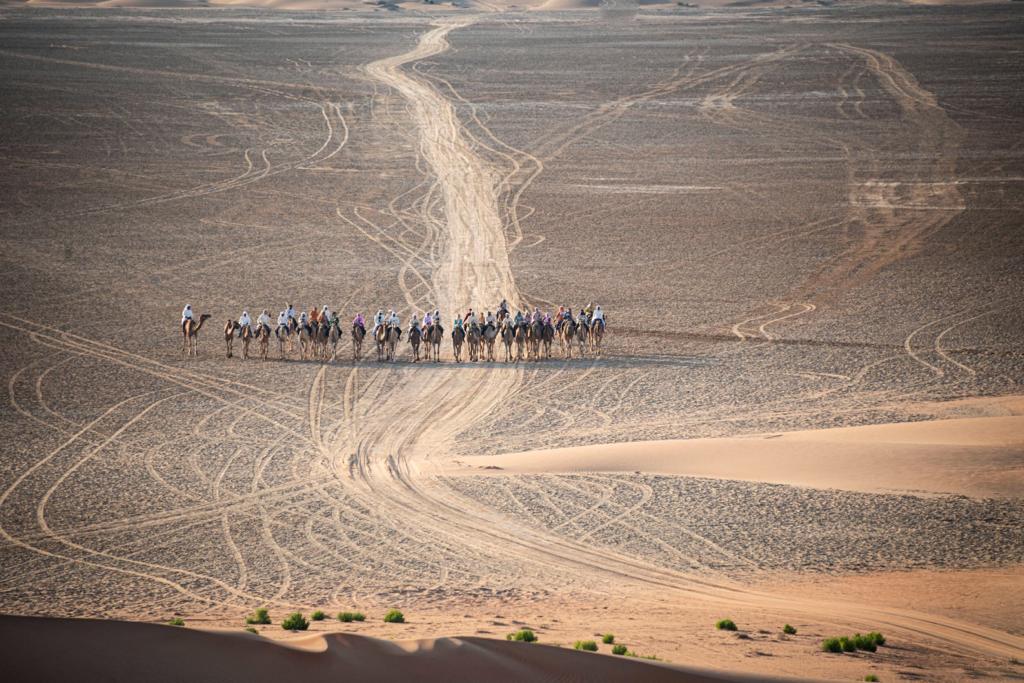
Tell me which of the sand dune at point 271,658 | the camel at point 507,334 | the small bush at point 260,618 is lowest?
the small bush at point 260,618

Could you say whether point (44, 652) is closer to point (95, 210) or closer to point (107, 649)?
point (107, 649)

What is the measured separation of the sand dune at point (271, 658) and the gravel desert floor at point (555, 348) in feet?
7.86

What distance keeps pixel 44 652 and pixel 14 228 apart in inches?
1630

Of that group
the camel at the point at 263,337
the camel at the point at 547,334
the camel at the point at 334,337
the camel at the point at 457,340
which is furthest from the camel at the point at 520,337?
the camel at the point at 263,337

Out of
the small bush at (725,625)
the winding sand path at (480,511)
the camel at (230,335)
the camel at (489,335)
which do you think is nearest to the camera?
the small bush at (725,625)

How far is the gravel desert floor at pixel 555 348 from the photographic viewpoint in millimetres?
17891

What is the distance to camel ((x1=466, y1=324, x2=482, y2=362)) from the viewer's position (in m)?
34.3

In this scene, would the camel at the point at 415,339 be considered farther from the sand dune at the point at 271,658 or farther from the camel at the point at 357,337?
the sand dune at the point at 271,658

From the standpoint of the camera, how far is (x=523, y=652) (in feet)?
40.2

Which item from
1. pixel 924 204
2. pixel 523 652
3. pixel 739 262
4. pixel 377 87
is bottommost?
pixel 523 652

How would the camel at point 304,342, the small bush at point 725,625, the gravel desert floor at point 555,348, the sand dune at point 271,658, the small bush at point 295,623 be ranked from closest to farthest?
the sand dune at point 271,658
the small bush at point 295,623
the small bush at point 725,625
the gravel desert floor at point 555,348
the camel at point 304,342

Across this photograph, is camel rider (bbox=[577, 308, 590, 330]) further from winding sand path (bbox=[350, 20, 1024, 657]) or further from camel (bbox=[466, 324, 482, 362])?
camel (bbox=[466, 324, 482, 362])

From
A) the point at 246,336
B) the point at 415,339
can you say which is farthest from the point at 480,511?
the point at 246,336

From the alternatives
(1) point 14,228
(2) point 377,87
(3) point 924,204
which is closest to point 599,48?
(2) point 377,87
